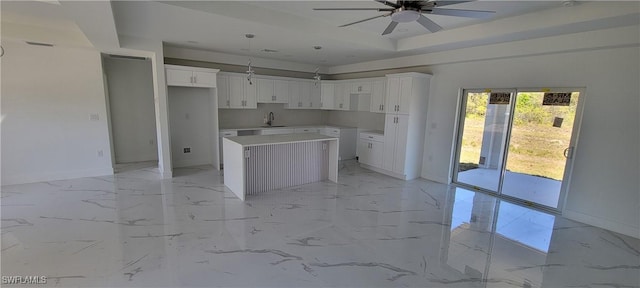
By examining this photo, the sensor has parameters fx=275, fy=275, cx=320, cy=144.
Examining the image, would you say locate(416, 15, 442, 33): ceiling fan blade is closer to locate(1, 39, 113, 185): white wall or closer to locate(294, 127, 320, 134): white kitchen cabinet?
locate(294, 127, 320, 134): white kitchen cabinet

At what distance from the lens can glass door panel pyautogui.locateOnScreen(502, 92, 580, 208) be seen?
12.8 ft

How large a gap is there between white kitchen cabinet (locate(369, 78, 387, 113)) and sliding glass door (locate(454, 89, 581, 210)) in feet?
5.36

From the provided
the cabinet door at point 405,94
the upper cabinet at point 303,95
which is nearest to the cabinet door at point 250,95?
the upper cabinet at point 303,95

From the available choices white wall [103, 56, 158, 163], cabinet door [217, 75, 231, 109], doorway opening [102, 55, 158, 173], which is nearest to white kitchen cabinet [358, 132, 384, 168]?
cabinet door [217, 75, 231, 109]

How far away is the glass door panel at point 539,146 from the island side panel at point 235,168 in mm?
4284

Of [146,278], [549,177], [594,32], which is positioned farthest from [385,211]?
[594,32]

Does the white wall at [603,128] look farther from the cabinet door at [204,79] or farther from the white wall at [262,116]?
the cabinet door at [204,79]

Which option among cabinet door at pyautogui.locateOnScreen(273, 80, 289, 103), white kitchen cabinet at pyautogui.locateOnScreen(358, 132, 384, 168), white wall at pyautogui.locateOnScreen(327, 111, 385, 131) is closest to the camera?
white kitchen cabinet at pyautogui.locateOnScreen(358, 132, 384, 168)

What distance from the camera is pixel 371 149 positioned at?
6.15m

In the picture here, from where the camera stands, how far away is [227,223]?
3371 mm

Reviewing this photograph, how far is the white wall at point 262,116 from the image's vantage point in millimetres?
6566

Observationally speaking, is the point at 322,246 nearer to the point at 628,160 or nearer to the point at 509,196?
the point at 509,196

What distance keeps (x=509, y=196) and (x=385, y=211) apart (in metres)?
2.30

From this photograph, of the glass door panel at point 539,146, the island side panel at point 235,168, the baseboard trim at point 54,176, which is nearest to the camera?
the glass door panel at point 539,146
